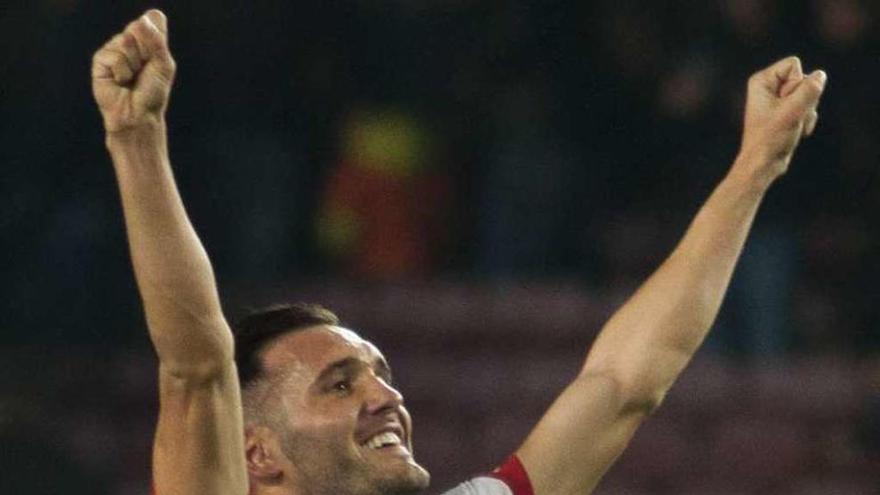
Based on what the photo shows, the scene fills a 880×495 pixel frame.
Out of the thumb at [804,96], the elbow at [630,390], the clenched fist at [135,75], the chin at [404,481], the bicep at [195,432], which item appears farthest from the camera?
the elbow at [630,390]

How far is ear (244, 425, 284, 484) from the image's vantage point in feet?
11.5

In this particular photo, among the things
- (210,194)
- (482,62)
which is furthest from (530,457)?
(482,62)

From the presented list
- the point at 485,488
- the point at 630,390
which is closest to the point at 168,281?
the point at 485,488

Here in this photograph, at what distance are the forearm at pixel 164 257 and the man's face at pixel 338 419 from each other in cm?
50

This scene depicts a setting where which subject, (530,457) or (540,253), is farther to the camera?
(540,253)

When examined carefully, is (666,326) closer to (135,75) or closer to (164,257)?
(164,257)

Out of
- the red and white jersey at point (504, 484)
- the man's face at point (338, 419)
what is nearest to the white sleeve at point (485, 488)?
the red and white jersey at point (504, 484)

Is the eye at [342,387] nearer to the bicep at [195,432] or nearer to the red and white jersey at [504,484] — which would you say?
the red and white jersey at [504,484]

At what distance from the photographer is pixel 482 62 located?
7180mm

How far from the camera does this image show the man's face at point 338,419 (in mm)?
3402

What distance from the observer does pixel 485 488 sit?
3678 mm

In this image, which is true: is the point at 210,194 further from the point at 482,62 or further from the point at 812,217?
the point at 812,217

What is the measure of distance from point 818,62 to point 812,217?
0.54m

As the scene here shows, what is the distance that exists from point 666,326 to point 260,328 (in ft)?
2.20
